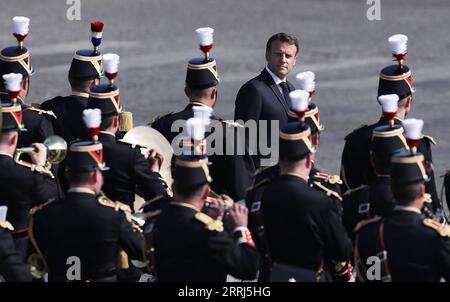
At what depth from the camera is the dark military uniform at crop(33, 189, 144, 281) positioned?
11.5 metres

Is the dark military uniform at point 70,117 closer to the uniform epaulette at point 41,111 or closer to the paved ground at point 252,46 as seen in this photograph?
the uniform epaulette at point 41,111

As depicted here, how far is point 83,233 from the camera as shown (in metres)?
11.5

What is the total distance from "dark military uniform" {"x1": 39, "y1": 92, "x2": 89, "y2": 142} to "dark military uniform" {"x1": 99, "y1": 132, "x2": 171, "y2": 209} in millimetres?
1288

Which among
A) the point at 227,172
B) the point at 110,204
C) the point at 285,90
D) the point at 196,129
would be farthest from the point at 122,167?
the point at 285,90

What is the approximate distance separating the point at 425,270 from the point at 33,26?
63.9 ft

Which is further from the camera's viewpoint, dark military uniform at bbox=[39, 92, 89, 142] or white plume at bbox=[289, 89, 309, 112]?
dark military uniform at bbox=[39, 92, 89, 142]

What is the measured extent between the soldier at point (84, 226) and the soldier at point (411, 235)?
198 cm

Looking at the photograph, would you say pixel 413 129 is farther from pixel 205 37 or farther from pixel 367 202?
pixel 205 37

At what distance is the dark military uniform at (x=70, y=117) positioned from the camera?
14.5 m

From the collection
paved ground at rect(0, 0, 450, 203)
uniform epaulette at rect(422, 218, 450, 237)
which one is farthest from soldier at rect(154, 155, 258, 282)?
paved ground at rect(0, 0, 450, 203)

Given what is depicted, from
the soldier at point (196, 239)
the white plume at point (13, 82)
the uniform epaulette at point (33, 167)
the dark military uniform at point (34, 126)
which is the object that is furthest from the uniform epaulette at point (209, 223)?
the dark military uniform at point (34, 126)

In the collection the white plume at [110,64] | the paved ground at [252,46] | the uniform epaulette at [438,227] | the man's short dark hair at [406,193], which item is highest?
the white plume at [110,64]

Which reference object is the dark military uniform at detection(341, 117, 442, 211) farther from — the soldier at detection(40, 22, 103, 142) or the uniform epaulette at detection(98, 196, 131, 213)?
the uniform epaulette at detection(98, 196, 131, 213)

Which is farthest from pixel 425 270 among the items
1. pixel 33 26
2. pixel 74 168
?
pixel 33 26
